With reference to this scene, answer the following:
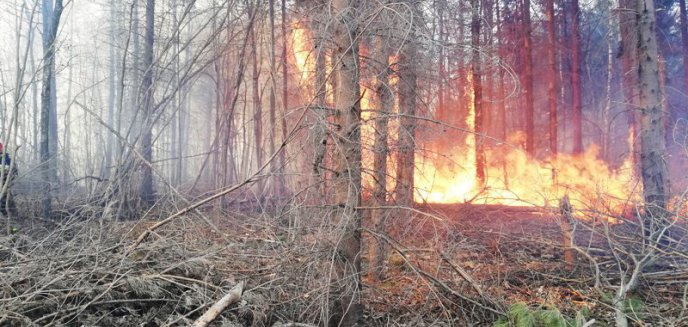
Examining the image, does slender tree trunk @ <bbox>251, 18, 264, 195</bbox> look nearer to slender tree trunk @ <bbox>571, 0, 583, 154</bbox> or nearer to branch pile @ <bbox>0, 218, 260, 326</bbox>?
branch pile @ <bbox>0, 218, 260, 326</bbox>

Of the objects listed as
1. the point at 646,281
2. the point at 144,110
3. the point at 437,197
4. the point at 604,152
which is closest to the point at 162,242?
the point at 144,110

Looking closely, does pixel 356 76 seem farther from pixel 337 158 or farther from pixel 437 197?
pixel 437 197

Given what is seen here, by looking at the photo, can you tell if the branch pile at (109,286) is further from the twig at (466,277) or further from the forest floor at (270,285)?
the twig at (466,277)

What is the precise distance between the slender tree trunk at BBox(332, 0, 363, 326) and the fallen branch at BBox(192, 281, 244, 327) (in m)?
1.07

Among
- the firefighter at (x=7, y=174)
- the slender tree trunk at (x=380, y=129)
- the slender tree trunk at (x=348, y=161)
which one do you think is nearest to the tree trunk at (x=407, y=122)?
the slender tree trunk at (x=380, y=129)

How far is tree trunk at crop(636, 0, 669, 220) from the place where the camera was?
7973mm

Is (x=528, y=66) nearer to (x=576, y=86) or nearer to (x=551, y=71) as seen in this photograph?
(x=551, y=71)

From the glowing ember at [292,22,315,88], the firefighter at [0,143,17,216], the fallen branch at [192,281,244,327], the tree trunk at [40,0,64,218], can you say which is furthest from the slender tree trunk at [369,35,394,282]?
the tree trunk at [40,0,64,218]

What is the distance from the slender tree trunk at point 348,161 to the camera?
460cm

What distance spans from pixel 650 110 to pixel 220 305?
803 centimetres

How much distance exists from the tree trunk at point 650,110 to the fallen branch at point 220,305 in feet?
23.6

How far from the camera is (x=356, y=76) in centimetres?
486

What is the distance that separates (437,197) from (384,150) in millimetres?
10297

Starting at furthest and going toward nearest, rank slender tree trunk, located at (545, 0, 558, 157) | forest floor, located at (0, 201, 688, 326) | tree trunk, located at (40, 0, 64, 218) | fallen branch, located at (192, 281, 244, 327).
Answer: slender tree trunk, located at (545, 0, 558, 157), tree trunk, located at (40, 0, 64, 218), forest floor, located at (0, 201, 688, 326), fallen branch, located at (192, 281, 244, 327)
